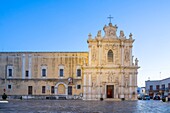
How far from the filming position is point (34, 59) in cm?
5309

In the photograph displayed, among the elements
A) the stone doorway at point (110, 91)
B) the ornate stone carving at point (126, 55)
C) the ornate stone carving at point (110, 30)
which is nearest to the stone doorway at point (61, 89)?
the stone doorway at point (110, 91)

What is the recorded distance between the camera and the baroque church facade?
50125mm

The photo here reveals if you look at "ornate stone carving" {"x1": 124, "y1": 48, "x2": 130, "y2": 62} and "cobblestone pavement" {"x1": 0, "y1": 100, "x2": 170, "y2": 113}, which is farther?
"ornate stone carving" {"x1": 124, "y1": 48, "x2": 130, "y2": 62}

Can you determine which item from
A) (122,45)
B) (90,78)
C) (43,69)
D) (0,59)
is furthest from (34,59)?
(122,45)

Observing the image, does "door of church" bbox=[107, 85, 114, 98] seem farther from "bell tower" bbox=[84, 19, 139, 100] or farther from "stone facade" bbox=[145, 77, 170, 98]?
"stone facade" bbox=[145, 77, 170, 98]

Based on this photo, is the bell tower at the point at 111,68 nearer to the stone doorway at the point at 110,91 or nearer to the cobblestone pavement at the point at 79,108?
the stone doorway at the point at 110,91

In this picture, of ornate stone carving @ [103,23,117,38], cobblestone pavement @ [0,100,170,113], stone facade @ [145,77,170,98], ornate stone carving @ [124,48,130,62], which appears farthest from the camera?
stone facade @ [145,77,170,98]

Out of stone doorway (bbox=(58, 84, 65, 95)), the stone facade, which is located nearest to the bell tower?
stone doorway (bbox=(58, 84, 65, 95))

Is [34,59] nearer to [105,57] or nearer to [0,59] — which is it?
[0,59]

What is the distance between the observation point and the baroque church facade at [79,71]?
50.1 meters

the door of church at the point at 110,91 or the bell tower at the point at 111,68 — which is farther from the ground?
the bell tower at the point at 111,68

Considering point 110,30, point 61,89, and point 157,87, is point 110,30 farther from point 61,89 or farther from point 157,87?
point 157,87

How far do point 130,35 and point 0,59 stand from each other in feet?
72.3

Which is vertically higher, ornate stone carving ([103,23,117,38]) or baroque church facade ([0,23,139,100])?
ornate stone carving ([103,23,117,38])
